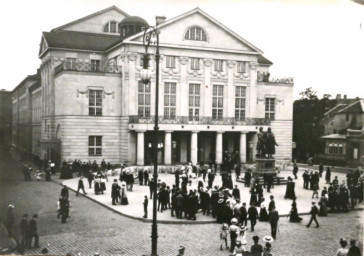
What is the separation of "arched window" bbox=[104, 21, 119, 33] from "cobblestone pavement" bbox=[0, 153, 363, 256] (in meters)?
25.8

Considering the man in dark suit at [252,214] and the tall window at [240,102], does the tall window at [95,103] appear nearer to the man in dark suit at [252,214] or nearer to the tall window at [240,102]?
the tall window at [240,102]

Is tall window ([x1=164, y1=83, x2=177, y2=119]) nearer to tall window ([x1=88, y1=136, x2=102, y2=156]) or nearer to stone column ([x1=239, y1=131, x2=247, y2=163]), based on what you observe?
tall window ([x1=88, y1=136, x2=102, y2=156])

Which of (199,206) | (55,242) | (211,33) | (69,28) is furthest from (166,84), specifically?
(55,242)

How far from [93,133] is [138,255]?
2683cm

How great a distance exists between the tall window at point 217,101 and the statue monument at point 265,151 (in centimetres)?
1476

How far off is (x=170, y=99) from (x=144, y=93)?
2610 mm

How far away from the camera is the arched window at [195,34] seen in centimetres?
4241

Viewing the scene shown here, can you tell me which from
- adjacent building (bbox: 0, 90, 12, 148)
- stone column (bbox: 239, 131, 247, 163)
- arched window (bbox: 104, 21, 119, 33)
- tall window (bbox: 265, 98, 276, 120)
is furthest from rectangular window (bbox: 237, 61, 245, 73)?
adjacent building (bbox: 0, 90, 12, 148)

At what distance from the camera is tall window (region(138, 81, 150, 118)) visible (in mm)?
42156

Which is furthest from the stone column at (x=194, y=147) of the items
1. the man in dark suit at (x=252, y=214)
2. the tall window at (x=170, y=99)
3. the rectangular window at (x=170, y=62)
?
the man in dark suit at (x=252, y=214)

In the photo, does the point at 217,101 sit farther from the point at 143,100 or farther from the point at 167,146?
the point at 143,100

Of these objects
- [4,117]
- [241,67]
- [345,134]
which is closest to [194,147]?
[241,67]

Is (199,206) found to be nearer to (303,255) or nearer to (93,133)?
(303,255)

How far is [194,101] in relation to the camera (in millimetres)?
43938
